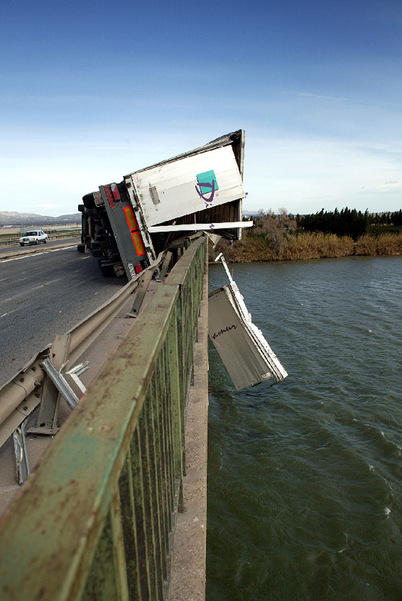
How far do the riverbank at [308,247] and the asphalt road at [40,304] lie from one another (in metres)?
26.1

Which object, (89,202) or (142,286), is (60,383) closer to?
(142,286)

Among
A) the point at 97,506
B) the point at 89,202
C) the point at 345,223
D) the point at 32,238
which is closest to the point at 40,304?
the point at 89,202

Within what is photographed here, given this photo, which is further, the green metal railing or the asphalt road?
the asphalt road

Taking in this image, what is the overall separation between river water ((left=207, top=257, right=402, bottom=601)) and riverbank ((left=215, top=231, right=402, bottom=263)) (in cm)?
2665

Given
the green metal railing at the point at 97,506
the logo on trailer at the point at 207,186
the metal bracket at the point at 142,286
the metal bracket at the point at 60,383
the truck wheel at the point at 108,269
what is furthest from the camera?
the truck wheel at the point at 108,269

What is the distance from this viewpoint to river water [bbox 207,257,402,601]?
557 cm

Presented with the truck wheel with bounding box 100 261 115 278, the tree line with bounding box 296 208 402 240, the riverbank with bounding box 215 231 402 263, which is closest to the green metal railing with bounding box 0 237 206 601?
the truck wheel with bounding box 100 261 115 278

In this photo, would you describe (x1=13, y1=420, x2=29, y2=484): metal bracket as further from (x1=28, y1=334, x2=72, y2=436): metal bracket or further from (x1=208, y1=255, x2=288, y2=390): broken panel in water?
(x1=208, y1=255, x2=288, y2=390): broken panel in water

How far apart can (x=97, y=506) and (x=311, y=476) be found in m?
7.84

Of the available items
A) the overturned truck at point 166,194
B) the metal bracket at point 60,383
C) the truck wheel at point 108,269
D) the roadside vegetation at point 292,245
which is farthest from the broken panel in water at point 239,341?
the roadside vegetation at point 292,245

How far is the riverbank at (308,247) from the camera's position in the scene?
42.4 metres

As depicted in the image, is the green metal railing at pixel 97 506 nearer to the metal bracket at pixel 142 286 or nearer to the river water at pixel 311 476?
the river water at pixel 311 476

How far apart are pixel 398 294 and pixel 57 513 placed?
26.7 m

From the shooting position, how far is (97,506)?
765mm
